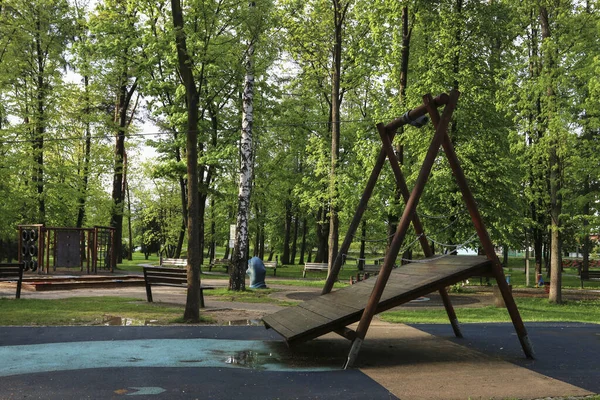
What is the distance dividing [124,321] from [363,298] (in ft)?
16.6

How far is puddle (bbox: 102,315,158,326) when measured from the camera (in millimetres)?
10570

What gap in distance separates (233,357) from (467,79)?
15.5 meters

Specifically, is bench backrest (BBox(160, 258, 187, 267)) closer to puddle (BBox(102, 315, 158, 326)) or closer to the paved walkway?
puddle (BBox(102, 315, 158, 326))

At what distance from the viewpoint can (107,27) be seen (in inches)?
972

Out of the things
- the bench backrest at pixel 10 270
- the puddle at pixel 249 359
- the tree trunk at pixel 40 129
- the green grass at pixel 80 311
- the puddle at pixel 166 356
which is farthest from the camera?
the tree trunk at pixel 40 129

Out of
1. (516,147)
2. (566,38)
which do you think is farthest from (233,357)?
(566,38)

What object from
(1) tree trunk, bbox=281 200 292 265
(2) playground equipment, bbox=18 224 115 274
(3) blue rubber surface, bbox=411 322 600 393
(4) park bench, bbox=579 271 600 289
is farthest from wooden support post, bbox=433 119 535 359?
(1) tree trunk, bbox=281 200 292 265

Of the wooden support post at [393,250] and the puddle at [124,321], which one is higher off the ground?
the wooden support post at [393,250]

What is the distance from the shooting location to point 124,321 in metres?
11.0

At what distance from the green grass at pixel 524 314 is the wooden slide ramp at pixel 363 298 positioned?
3.98 meters

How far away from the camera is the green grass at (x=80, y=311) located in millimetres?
10898

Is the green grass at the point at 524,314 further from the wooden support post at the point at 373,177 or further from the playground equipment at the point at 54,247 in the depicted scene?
the playground equipment at the point at 54,247

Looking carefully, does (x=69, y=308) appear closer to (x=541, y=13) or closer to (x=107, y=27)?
(x=107, y=27)

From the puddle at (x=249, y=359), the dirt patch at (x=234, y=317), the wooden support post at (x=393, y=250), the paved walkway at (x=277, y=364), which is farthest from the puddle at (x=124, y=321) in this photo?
the wooden support post at (x=393, y=250)
